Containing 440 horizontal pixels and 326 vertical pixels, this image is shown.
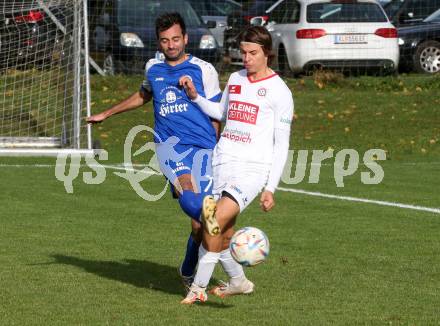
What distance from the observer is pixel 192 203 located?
8039 millimetres

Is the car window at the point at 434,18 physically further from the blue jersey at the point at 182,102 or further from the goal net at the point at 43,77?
the blue jersey at the point at 182,102

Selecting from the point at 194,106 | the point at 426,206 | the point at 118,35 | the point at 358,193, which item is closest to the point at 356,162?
the point at 358,193

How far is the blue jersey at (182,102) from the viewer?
335 inches

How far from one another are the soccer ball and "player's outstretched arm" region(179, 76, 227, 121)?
0.92 metres

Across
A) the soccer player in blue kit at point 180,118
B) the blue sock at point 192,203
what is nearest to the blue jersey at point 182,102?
the soccer player in blue kit at point 180,118

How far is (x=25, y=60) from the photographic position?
724 inches

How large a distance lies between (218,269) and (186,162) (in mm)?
1260

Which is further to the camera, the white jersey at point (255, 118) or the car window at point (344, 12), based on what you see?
the car window at point (344, 12)

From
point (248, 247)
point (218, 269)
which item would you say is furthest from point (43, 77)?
point (248, 247)

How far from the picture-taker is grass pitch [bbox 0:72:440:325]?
7.67 metres

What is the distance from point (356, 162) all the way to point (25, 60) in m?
4.99

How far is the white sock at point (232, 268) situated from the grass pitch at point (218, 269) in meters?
0.12

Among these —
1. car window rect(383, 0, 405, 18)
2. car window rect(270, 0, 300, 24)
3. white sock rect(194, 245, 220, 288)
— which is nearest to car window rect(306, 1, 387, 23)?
car window rect(270, 0, 300, 24)

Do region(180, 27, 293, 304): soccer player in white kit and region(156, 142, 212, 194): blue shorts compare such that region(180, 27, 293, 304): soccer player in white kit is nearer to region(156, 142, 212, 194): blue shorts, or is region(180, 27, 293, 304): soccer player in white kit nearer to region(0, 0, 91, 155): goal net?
region(156, 142, 212, 194): blue shorts
